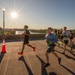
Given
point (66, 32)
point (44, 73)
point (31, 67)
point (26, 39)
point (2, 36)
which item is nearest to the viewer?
point (44, 73)

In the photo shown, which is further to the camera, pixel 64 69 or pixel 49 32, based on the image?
pixel 49 32

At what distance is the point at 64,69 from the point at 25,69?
65.4 inches

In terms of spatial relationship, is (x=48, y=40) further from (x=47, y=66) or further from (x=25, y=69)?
(x=25, y=69)

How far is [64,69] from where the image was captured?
21.5 ft

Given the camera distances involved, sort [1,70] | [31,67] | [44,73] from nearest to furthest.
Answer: [44,73], [1,70], [31,67]

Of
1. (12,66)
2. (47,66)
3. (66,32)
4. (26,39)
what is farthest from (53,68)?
(66,32)

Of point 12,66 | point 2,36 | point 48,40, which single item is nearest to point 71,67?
point 48,40

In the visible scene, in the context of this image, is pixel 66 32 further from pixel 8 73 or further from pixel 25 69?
pixel 8 73

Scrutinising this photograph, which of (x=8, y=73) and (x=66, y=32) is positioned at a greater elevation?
(x=66, y=32)

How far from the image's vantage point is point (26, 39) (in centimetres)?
966

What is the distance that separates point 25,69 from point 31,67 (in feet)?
1.35

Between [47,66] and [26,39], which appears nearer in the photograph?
A: [47,66]

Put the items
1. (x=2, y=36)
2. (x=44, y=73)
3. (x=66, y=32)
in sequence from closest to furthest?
(x=44, y=73) → (x=66, y=32) → (x=2, y=36)

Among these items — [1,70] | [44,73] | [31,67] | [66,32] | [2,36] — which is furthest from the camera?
[2,36]
